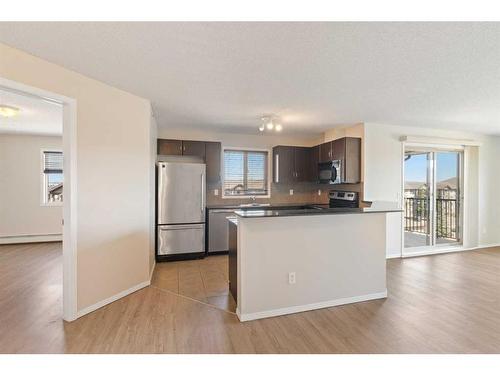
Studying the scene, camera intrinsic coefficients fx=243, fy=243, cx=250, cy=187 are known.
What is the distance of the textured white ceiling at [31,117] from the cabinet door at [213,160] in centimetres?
237

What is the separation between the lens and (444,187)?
5.05m

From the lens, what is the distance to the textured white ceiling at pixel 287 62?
168 cm

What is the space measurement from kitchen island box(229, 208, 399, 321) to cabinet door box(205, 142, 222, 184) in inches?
85.6

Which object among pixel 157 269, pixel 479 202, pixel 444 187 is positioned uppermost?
pixel 444 187

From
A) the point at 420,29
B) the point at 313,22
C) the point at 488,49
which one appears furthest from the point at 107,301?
the point at 488,49

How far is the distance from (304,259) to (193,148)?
3148 mm

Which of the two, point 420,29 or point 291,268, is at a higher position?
point 420,29

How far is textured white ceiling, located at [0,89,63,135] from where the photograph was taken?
324cm

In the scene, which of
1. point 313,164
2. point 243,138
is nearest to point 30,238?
point 243,138

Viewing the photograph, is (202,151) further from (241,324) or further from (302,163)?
(241,324)

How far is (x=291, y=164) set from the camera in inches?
203
